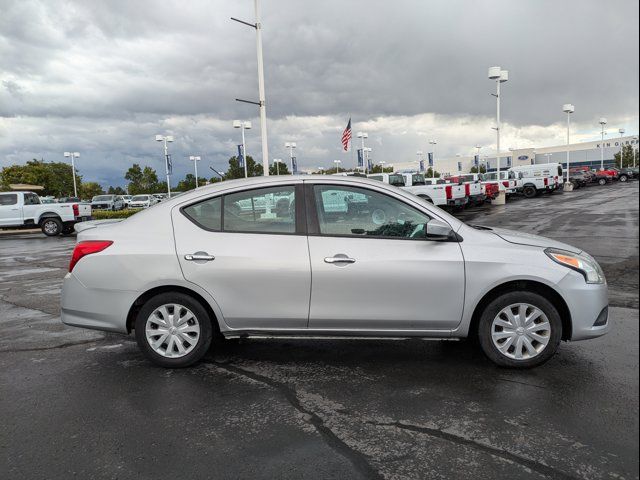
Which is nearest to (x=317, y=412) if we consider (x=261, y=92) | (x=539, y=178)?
(x=261, y=92)

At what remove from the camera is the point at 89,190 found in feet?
268

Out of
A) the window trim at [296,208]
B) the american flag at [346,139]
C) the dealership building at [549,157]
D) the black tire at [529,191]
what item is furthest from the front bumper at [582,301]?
the dealership building at [549,157]

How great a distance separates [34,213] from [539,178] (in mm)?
30371

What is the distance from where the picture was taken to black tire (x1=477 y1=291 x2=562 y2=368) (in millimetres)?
4297

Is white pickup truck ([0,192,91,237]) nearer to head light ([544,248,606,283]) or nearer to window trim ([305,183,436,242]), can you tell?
window trim ([305,183,436,242])

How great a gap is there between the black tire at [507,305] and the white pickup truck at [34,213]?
792 inches

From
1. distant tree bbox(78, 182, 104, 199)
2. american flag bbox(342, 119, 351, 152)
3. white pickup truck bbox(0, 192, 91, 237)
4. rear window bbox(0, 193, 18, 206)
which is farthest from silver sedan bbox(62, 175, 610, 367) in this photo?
distant tree bbox(78, 182, 104, 199)

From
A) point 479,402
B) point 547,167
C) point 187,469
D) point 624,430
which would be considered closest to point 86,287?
point 187,469

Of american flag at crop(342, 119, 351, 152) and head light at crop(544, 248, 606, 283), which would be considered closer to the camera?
head light at crop(544, 248, 606, 283)

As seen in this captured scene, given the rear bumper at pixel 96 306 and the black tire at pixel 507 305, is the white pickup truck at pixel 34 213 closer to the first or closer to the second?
the rear bumper at pixel 96 306

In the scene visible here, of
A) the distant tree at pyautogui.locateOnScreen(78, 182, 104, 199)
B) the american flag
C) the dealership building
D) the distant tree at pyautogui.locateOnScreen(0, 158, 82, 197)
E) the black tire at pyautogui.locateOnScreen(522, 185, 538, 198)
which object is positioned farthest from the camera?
the dealership building

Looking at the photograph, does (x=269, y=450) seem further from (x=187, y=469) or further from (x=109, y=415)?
(x=109, y=415)

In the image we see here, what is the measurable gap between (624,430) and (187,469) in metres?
2.75

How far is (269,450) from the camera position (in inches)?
128
